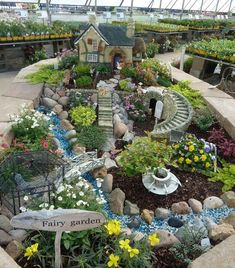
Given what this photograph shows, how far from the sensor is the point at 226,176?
254 inches

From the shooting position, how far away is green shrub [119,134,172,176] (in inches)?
229

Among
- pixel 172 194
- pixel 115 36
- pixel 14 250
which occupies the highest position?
pixel 115 36

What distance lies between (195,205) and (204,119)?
3.36 metres

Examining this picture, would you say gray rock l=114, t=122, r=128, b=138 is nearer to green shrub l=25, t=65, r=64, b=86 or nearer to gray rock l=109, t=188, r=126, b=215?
gray rock l=109, t=188, r=126, b=215

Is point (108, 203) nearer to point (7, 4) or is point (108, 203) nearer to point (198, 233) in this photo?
point (198, 233)

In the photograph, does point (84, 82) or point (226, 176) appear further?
point (84, 82)

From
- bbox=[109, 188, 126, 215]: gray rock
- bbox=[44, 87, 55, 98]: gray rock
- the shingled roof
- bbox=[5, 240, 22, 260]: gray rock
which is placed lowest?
bbox=[109, 188, 126, 215]: gray rock

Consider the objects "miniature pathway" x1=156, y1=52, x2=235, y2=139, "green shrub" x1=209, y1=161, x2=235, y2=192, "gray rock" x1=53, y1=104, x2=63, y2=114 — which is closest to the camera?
"green shrub" x1=209, y1=161, x2=235, y2=192

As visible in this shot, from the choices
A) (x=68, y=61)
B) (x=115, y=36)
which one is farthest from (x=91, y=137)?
(x=68, y=61)

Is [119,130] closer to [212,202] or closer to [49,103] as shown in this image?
[49,103]

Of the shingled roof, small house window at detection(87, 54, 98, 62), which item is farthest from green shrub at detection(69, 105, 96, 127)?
the shingled roof

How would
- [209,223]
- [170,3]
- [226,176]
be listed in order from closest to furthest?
[209,223]
[226,176]
[170,3]

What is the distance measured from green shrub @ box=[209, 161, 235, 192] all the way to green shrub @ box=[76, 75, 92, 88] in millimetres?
5128

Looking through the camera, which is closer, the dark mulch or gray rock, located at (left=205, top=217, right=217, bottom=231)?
gray rock, located at (left=205, top=217, right=217, bottom=231)
